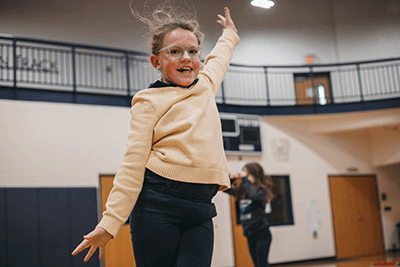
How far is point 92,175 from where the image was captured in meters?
7.11

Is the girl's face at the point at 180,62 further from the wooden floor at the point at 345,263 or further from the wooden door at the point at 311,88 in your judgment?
the wooden door at the point at 311,88

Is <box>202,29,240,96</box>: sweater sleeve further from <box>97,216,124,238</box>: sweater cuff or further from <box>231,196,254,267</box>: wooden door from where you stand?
<box>231,196,254,267</box>: wooden door

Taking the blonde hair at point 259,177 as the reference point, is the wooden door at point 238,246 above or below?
below

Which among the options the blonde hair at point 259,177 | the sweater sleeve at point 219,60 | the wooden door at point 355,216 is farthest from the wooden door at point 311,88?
the sweater sleeve at point 219,60

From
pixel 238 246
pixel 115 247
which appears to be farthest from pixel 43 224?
pixel 238 246

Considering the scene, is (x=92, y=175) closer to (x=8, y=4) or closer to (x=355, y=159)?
(x=8, y=4)

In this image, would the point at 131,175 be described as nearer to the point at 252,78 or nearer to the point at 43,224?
the point at 43,224

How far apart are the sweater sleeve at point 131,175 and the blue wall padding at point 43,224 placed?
5606 mm

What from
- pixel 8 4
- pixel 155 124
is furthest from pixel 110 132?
pixel 155 124

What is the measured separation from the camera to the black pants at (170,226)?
1348 millimetres

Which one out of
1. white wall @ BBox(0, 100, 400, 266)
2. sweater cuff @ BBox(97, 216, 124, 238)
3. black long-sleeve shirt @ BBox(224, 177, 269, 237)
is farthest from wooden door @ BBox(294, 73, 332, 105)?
sweater cuff @ BBox(97, 216, 124, 238)

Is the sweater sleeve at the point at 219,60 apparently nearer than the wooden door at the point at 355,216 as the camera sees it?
Yes

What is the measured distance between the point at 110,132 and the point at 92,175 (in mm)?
809

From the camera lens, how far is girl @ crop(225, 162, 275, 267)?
15.4 ft
